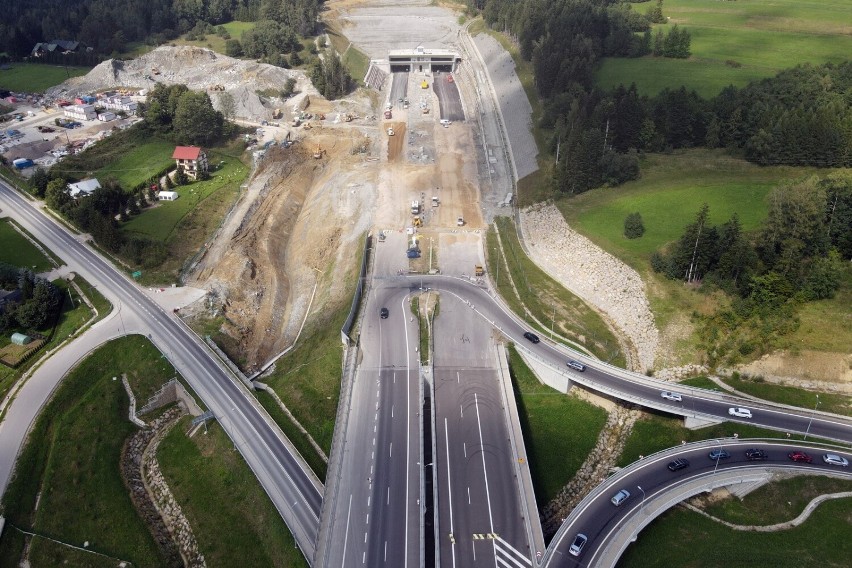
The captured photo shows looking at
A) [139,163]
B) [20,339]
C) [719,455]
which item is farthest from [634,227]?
[139,163]

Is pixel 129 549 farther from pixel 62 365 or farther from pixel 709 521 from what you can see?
pixel 709 521

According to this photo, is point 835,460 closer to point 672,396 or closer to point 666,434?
point 666,434

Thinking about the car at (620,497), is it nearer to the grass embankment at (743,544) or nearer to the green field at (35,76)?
the grass embankment at (743,544)

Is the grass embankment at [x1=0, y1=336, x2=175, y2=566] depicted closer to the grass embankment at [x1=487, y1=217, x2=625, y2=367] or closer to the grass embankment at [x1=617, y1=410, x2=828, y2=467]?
the grass embankment at [x1=487, y1=217, x2=625, y2=367]

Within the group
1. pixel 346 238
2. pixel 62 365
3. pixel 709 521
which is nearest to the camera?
pixel 709 521

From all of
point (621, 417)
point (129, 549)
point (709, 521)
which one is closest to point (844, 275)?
point (621, 417)

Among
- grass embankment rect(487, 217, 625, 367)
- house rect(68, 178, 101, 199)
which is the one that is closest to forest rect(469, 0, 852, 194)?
grass embankment rect(487, 217, 625, 367)
